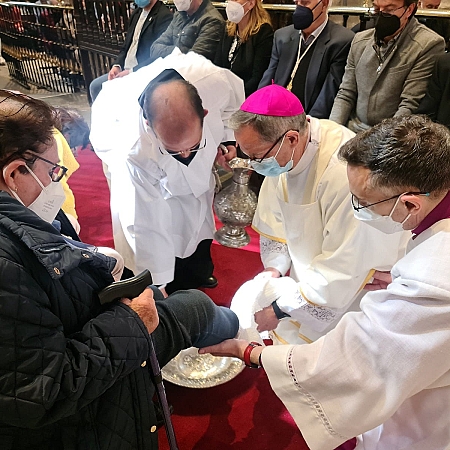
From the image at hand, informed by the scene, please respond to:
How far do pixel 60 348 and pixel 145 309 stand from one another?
291mm

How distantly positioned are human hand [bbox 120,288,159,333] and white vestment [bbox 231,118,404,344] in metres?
0.69

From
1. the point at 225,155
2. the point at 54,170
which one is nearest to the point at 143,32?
the point at 225,155

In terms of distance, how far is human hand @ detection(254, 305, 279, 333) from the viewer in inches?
74.7

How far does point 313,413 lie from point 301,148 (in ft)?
3.30

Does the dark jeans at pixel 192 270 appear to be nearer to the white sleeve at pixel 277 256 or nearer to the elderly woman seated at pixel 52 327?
the white sleeve at pixel 277 256

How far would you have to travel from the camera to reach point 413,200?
1.19 metres

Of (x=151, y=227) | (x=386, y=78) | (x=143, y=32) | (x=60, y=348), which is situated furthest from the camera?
(x=143, y=32)

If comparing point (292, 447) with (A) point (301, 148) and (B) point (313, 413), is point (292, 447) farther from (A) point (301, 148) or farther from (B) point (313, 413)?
(A) point (301, 148)

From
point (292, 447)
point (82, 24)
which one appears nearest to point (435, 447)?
point (292, 447)

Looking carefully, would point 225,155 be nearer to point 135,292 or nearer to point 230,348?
point 230,348

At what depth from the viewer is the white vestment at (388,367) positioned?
114cm

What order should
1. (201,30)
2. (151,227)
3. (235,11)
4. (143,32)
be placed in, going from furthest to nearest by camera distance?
1. (143,32)
2. (201,30)
3. (235,11)
4. (151,227)

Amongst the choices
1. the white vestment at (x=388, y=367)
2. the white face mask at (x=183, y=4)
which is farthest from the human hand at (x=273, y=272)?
the white face mask at (x=183, y=4)

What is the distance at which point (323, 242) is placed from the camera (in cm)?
186
